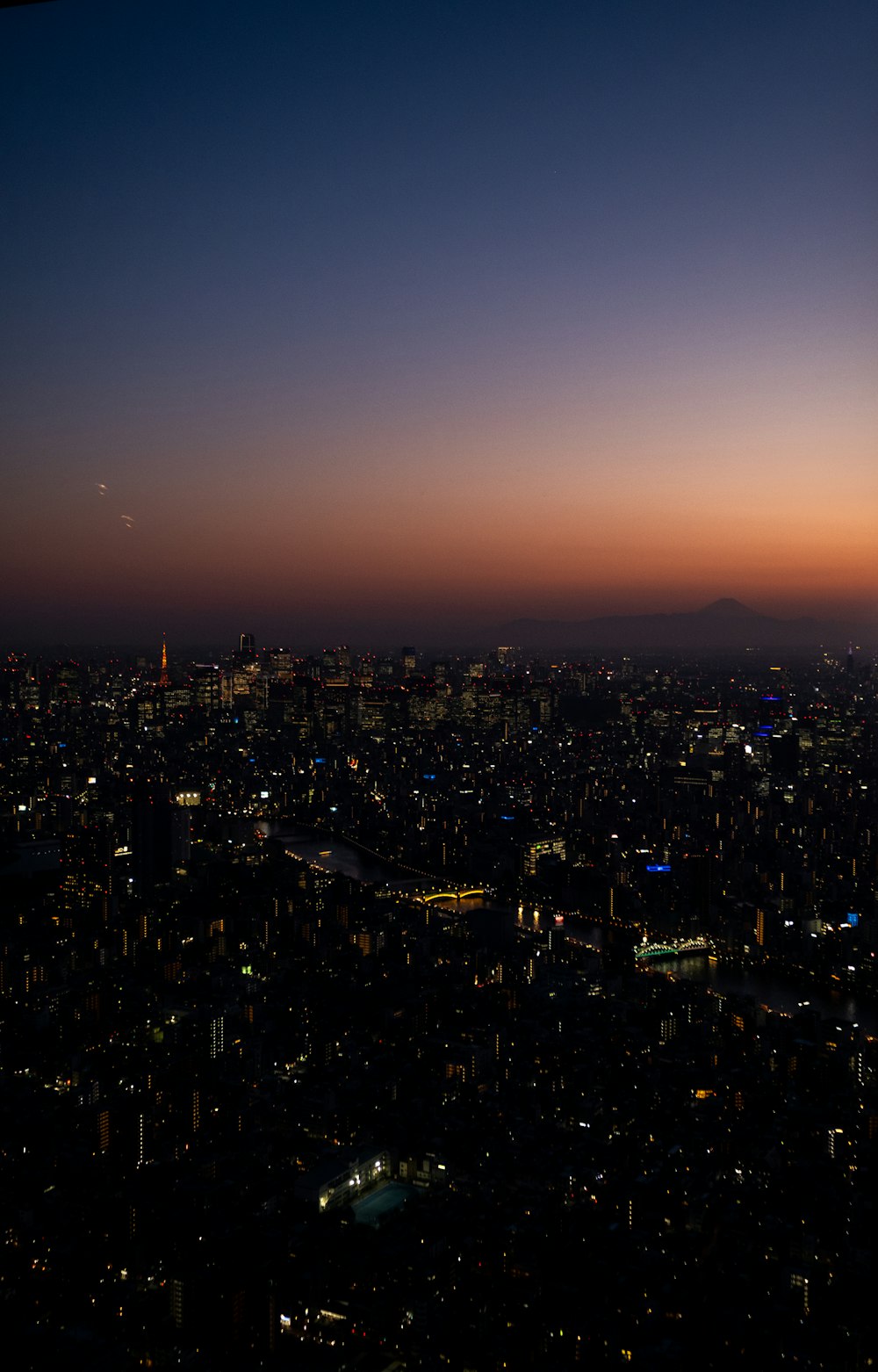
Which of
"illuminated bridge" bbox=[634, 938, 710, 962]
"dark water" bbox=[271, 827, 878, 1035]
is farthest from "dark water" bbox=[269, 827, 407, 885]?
"illuminated bridge" bbox=[634, 938, 710, 962]

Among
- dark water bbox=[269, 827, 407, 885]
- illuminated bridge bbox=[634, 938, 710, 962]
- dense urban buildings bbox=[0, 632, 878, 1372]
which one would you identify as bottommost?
dark water bbox=[269, 827, 407, 885]

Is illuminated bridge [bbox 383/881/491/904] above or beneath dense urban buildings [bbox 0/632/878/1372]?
beneath

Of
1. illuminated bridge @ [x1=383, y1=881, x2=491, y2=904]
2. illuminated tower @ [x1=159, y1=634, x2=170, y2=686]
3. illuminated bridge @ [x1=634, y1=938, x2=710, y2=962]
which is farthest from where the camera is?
illuminated bridge @ [x1=383, y1=881, x2=491, y2=904]

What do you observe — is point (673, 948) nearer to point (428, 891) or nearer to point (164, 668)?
point (428, 891)

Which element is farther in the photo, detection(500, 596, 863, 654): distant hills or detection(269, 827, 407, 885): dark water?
detection(269, 827, 407, 885): dark water

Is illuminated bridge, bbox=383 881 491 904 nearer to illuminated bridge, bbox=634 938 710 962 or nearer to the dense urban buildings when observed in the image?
the dense urban buildings

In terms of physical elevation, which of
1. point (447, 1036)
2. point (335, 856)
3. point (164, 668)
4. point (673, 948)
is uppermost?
point (164, 668)

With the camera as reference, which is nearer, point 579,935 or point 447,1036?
point 447,1036

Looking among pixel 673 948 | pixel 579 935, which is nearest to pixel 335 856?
pixel 579 935

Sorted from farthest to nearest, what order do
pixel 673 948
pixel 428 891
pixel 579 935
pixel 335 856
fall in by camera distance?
pixel 335 856, pixel 428 891, pixel 579 935, pixel 673 948
